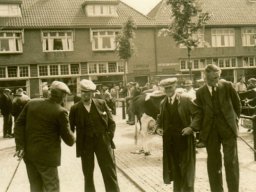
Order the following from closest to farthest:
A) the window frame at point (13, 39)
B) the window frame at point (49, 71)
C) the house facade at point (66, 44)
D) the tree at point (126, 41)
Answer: the tree at point (126, 41) < the window frame at point (13, 39) < the house facade at point (66, 44) < the window frame at point (49, 71)

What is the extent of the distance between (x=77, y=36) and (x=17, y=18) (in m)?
4.84

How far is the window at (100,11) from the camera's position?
34.7 meters

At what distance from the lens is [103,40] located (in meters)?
34.3

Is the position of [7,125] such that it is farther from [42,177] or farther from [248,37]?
[248,37]

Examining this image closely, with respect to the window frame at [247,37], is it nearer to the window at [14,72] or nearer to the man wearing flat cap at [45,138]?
the window at [14,72]

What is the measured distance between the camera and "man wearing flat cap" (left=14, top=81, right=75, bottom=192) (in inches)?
208

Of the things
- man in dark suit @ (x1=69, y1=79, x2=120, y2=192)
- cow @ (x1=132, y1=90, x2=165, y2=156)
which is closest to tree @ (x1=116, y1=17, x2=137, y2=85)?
cow @ (x1=132, y1=90, x2=165, y2=156)

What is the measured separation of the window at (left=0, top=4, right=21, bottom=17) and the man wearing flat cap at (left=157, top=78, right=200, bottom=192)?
2843 cm

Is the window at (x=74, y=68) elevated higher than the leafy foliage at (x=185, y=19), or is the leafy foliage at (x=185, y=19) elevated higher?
the leafy foliage at (x=185, y=19)

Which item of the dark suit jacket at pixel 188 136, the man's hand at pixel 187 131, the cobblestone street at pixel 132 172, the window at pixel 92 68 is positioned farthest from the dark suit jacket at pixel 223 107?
the window at pixel 92 68

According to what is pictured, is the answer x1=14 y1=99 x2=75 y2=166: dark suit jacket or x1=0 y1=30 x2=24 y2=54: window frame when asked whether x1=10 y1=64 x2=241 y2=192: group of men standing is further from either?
x1=0 y1=30 x2=24 y2=54: window frame

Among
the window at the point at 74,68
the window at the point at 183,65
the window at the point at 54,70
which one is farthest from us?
the window at the point at 183,65

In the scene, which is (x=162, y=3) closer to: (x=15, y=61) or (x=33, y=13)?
(x=33, y=13)

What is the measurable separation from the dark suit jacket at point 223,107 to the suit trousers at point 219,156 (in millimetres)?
76
